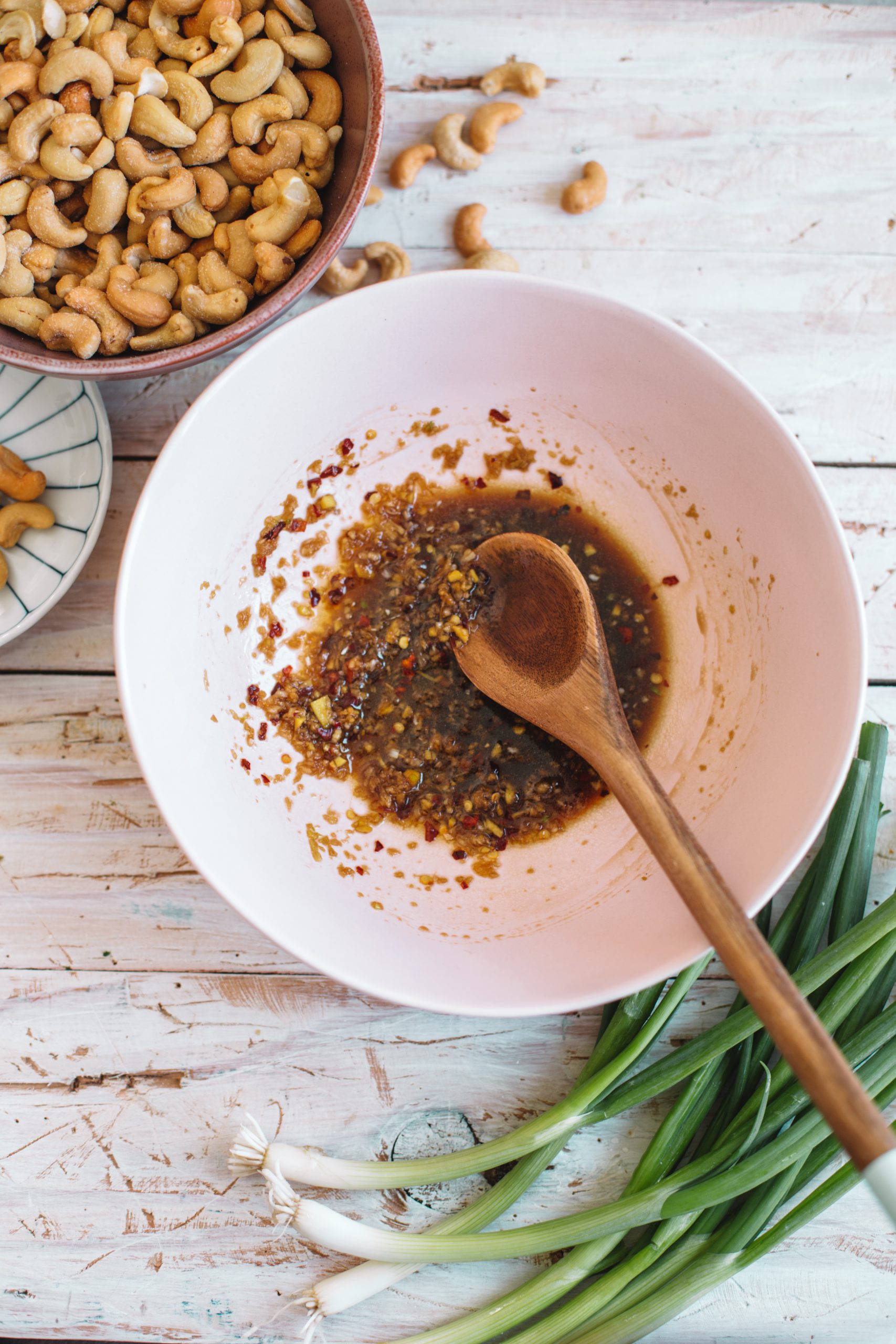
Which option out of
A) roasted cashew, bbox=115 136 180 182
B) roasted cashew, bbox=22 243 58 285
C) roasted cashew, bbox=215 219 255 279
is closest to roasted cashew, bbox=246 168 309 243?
roasted cashew, bbox=215 219 255 279

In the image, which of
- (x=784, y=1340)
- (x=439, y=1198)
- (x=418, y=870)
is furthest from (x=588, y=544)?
(x=784, y=1340)

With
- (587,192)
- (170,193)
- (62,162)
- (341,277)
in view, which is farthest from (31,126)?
(587,192)

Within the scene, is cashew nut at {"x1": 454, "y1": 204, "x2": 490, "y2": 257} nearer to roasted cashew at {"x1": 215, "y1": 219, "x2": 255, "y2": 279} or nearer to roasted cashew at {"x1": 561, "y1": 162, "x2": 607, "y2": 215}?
roasted cashew at {"x1": 561, "y1": 162, "x2": 607, "y2": 215}

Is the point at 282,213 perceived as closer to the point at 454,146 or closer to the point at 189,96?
the point at 189,96

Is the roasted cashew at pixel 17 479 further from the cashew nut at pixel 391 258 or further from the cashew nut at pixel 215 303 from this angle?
the cashew nut at pixel 391 258

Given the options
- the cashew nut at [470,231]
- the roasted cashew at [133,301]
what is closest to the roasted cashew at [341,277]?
the cashew nut at [470,231]

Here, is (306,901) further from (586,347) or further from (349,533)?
(586,347)

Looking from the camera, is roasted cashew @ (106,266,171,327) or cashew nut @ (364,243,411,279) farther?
cashew nut @ (364,243,411,279)

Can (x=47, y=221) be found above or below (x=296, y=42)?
below
